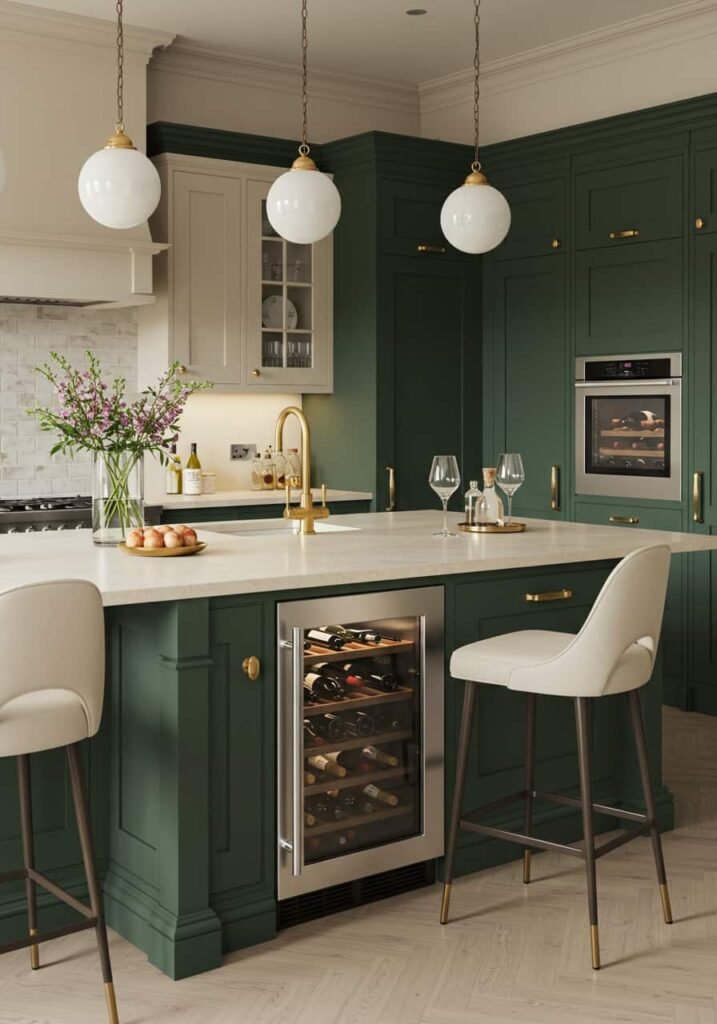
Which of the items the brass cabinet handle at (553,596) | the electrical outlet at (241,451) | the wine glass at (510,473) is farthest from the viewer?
the electrical outlet at (241,451)

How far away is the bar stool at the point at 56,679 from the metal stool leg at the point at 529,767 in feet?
4.30

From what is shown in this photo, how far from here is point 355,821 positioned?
10.4 ft

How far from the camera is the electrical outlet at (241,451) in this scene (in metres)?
6.25

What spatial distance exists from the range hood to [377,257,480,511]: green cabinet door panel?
1.21 meters

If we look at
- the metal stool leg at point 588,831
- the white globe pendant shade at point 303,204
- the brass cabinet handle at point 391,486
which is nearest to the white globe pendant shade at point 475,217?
the white globe pendant shade at point 303,204

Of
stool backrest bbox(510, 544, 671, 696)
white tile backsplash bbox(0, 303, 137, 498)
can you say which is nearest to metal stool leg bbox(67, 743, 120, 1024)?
stool backrest bbox(510, 544, 671, 696)

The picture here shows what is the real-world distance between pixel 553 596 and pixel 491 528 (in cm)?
40

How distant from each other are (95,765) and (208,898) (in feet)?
1.48

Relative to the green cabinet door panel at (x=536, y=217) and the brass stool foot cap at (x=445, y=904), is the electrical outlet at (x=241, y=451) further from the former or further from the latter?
the brass stool foot cap at (x=445, y=904)

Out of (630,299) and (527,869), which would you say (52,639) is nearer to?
(527,869)

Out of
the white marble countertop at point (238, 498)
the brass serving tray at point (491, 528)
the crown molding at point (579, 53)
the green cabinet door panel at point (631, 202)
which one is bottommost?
the brass serving tray at point (491, 528)

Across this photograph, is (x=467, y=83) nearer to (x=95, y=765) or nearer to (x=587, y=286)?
(x=587, y=286)

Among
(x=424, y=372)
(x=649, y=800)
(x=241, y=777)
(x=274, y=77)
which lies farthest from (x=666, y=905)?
(x=274, y=77)

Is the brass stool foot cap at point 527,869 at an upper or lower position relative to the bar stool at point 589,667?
lower
